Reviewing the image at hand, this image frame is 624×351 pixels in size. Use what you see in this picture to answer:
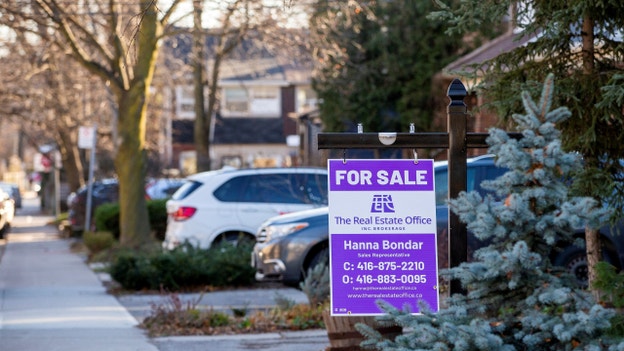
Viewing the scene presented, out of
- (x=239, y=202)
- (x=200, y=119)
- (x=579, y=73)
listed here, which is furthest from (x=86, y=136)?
(x=579, y=73)

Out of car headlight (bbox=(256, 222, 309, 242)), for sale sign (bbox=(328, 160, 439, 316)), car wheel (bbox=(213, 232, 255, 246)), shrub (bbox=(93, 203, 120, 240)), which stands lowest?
shrub (bbox=(93, 203, 120, 240))

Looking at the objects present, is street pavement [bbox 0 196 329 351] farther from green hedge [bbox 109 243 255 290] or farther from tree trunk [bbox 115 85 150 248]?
tree trunk [bbox 115 85 150 248]

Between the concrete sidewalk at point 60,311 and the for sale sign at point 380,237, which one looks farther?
the concrete sidewalk at point 60,311

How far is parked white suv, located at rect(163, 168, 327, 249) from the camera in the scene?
15.2 metres

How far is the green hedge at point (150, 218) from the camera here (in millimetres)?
23109

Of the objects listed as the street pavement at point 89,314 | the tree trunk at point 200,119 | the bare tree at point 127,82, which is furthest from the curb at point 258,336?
the tree trunk at point 200,119

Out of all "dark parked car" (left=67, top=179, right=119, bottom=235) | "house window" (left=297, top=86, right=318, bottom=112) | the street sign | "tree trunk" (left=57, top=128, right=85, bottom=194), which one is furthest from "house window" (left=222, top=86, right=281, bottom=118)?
the street sign

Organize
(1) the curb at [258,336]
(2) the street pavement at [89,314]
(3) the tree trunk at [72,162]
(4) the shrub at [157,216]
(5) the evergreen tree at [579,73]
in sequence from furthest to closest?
(3) the tree trunk at [72,162] < (4) the shrub at [157,216] < (1) the curb at [258,336] < (2) the street pavement at [89,314] < (5) the evergreen tree at [579,73]

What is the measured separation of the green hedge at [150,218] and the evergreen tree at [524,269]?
58.1 ft

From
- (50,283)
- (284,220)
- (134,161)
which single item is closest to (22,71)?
(134,161)

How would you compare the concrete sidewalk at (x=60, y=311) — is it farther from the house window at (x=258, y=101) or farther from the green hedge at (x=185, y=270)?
the house window at (x=258, y=101)

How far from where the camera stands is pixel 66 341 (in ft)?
29.7

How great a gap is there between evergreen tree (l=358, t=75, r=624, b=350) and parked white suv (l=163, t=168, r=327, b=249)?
9668 millimetres

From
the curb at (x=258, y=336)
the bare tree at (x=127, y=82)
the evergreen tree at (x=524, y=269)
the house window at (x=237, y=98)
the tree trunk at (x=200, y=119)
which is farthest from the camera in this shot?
the house window at (x=237, y=98)
